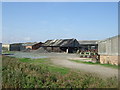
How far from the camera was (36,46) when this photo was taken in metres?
73.1

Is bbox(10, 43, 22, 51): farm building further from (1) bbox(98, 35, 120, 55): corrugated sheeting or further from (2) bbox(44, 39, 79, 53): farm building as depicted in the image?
(1) bbox(98, 35, 120, 55): corrugated sheeting

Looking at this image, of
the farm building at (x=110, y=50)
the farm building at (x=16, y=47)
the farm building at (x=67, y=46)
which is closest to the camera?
the farm building at (x=110, y=50)

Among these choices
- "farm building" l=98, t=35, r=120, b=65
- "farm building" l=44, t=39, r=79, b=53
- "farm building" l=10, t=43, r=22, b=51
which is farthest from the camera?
"farm building" l=10, t=43, r=22, b=51

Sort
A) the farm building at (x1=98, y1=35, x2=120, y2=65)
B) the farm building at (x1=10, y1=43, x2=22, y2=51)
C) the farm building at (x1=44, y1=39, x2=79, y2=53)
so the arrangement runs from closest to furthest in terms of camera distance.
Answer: the farm building at (x1=98, y1=35, x2=120, y2=65) < the farm building at (x1=44, y1=39, x2=79, y2=53) < the farm building at (x1=10, y1=43, x2=22, y2=51)

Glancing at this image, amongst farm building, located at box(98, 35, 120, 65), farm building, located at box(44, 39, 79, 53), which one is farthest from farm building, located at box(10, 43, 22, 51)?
farm building, located at box(98, 35, 120, 65)

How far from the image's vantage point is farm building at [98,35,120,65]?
16250mm

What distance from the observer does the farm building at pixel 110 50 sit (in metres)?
16.2

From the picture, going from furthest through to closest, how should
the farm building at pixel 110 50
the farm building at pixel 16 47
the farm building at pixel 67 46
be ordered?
the farm building at pixel 16 47 < the farm building at pixel 67 46 < the farm building at pixel 110 50

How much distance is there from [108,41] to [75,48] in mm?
40470

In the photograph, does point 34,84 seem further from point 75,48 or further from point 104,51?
point 75,48

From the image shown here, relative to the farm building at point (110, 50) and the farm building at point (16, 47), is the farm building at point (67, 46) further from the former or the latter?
the farm building at point (110, 50)

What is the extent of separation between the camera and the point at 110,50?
58.0 feet

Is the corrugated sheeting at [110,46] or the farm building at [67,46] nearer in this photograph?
the corrugated sheeting at [110,46]

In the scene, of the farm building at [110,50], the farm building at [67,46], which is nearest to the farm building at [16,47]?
the farm building at [67,46]
